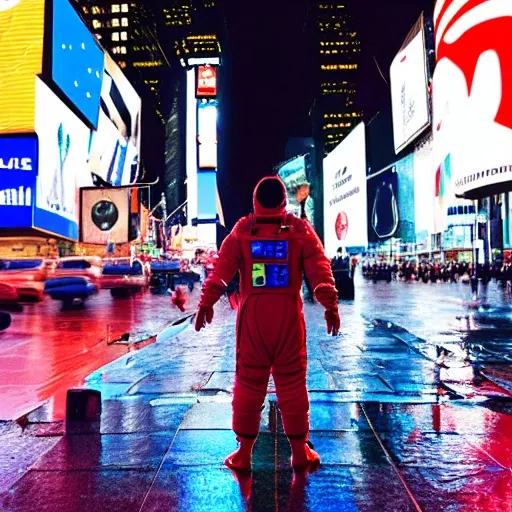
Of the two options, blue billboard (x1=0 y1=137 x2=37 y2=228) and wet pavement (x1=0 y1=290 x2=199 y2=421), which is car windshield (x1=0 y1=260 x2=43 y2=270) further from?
blue billboard (x1=0 y1=137 x2=37 y2=228)

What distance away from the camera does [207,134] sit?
104 metres

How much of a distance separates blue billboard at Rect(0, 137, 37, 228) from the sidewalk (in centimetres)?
2595

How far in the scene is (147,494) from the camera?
2.83 meters

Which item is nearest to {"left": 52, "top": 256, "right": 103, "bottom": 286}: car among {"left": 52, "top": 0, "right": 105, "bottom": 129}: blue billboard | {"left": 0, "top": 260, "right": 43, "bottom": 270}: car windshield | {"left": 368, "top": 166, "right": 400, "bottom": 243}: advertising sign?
{"left": 0, "top": 260, "right": 43, "bottom": 270}: car windshield

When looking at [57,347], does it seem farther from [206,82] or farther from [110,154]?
[206,82]

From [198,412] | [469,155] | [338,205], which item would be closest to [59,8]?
[338,205]

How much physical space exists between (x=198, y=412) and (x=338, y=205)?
2739cm

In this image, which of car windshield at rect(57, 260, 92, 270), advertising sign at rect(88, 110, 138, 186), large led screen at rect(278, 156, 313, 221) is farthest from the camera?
large led screen at rect(278, 156, 313, 221)

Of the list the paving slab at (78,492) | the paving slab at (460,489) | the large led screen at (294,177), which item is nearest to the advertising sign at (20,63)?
the paving slab at (78,492)

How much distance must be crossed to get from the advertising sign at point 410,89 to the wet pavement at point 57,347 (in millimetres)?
14985

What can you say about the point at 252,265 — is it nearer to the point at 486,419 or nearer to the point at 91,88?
the point at 486,419

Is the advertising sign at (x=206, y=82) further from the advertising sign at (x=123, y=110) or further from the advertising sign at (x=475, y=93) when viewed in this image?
the advertising sign at (x=475, y=93)

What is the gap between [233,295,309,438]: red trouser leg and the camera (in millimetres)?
3145

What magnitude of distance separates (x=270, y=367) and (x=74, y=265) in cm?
1559
